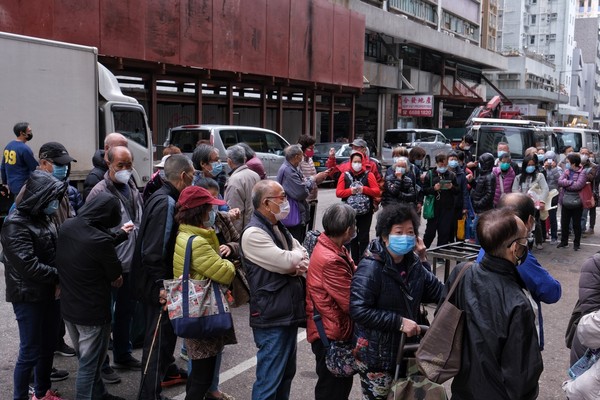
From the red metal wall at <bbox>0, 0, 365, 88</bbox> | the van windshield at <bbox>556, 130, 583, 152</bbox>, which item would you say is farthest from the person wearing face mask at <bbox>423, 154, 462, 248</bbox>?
the van windshield at <bbox>556, 130, 583, 152</bbox>

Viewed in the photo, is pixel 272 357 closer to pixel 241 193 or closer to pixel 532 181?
pixel 241 193

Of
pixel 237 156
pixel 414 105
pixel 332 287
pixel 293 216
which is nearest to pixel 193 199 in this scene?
pixel 332 287

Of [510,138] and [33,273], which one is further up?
[510,138]

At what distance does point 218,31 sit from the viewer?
20516mm

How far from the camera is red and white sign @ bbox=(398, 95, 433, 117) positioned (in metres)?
36.0

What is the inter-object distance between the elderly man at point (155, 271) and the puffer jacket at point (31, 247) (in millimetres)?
580

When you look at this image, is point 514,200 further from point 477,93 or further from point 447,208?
point 477,93

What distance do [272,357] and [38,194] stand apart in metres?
1.90

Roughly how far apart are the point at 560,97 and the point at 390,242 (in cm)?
6957

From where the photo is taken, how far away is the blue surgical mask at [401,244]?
342 cm

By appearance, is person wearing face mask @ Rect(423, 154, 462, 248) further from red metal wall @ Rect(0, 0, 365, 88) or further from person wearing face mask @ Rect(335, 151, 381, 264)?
red metal wall @ Rect(0, 0, 365, 88)

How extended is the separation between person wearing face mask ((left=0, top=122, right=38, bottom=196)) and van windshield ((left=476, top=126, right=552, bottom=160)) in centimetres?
1139

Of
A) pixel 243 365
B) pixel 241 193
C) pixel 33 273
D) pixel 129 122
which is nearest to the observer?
pixel 33 273

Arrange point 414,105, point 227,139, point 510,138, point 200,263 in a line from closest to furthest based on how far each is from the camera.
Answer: point 200,263 < point 227,139 < point 510,138 < point 414,105
